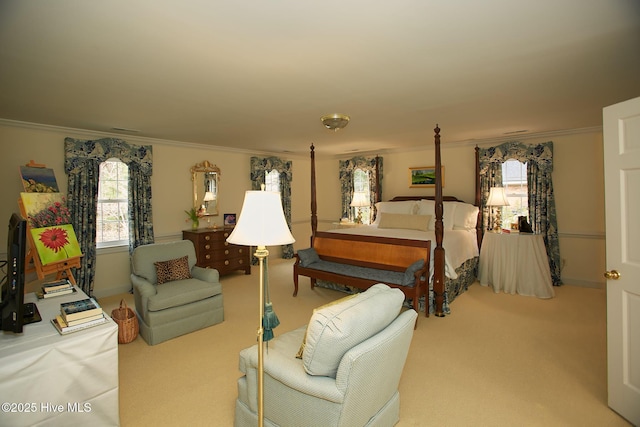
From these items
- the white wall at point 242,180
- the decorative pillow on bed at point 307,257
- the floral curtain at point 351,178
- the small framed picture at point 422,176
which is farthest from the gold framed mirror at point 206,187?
the small framed picture at point 422,176

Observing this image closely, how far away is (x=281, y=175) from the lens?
7027 millimetres

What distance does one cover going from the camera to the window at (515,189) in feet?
17.3

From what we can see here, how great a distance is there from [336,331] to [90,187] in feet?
14.7

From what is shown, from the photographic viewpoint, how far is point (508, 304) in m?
4.17

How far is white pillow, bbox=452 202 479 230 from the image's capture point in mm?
5227

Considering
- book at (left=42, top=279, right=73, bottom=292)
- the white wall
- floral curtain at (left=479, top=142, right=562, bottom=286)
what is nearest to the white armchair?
book at (left=42, top=279, right=73, bottom=292)

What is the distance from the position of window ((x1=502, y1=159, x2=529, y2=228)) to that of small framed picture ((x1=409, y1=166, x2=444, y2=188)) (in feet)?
3.51

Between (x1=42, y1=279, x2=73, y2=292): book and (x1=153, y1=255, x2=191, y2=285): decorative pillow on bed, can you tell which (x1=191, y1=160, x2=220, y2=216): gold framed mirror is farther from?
(x1=42, y1=279, x2=73, y2=292): book

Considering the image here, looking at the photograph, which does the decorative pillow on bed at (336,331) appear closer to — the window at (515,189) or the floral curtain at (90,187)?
the floral curtain at (90,187)

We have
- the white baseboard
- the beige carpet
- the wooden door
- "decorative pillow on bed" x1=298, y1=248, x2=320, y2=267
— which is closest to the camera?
the wooden door

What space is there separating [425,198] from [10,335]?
18.7 feet

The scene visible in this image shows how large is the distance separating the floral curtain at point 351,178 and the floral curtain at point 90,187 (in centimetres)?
396

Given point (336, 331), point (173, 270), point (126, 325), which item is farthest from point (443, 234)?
point (126, 325)

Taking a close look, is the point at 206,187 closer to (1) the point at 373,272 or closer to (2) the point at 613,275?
(1) the point at 373,272
